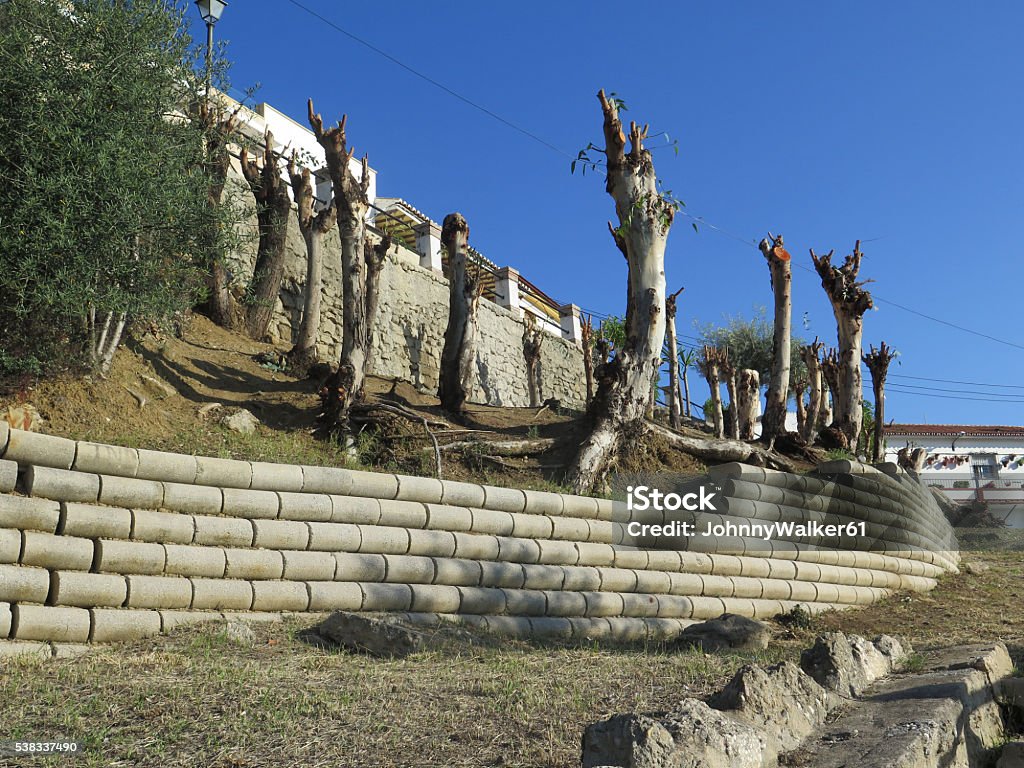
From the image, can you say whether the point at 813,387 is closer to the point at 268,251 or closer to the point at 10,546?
the point at 268,251

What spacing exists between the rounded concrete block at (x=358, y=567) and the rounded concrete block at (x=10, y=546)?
7.51ft

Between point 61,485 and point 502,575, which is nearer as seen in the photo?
point 61,485

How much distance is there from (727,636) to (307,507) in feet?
11.4

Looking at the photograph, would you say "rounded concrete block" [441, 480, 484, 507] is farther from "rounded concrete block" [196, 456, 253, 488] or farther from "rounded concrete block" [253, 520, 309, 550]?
"rounded concrete block" [196, 456, 253, 488]

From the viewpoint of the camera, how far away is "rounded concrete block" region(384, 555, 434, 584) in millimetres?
7625

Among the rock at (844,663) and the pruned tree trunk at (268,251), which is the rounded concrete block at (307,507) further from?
the pruned tree trunk at (268,251)

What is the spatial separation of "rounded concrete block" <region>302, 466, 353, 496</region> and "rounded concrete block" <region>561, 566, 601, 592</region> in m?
2.21

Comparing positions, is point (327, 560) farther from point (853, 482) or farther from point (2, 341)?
point (853, 482)

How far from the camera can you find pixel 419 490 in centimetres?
827

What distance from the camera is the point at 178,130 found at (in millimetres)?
9828

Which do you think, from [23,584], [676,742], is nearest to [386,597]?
[23,584]

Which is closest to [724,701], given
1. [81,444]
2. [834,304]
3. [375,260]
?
[81,444]

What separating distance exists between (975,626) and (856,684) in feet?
19.1

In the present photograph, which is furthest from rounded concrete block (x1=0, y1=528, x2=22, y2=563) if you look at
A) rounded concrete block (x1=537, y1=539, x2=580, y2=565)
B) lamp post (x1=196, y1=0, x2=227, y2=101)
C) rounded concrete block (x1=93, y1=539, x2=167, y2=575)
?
lamp post (x1=196, y1=0, x2=227, y2=101)
